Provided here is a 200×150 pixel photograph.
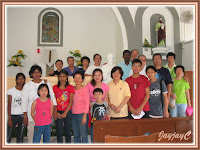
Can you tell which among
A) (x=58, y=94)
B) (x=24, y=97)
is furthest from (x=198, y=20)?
(x=24, y=97)

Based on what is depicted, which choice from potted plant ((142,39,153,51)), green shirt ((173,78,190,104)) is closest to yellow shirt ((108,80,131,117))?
green shirt ((173,78,190,104))

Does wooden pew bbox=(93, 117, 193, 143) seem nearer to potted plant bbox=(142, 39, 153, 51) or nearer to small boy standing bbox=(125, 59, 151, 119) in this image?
small boy standing bbox=(125, 59, 151, 119)

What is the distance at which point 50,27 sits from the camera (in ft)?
32.8

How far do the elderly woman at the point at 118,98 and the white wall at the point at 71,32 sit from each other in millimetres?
6162

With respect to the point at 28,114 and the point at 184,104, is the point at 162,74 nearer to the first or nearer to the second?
the point at 184,104

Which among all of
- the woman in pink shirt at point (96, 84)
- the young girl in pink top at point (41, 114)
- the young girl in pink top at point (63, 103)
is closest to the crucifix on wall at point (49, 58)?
the young girl in pink top at point (63, 103)

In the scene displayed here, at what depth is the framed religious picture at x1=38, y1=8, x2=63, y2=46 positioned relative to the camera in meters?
9.86

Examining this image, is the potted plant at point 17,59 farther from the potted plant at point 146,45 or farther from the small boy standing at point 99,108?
the small boy standing at point 99,108

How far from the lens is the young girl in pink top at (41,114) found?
2992 millimetres

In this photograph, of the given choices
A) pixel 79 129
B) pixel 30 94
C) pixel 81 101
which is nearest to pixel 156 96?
pixel 81 101

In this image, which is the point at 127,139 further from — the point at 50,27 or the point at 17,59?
the point at 50,27

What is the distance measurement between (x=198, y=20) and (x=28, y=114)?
2653 millimetres

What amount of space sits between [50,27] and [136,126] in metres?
8.45

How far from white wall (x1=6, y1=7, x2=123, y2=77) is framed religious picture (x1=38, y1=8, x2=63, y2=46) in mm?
180
